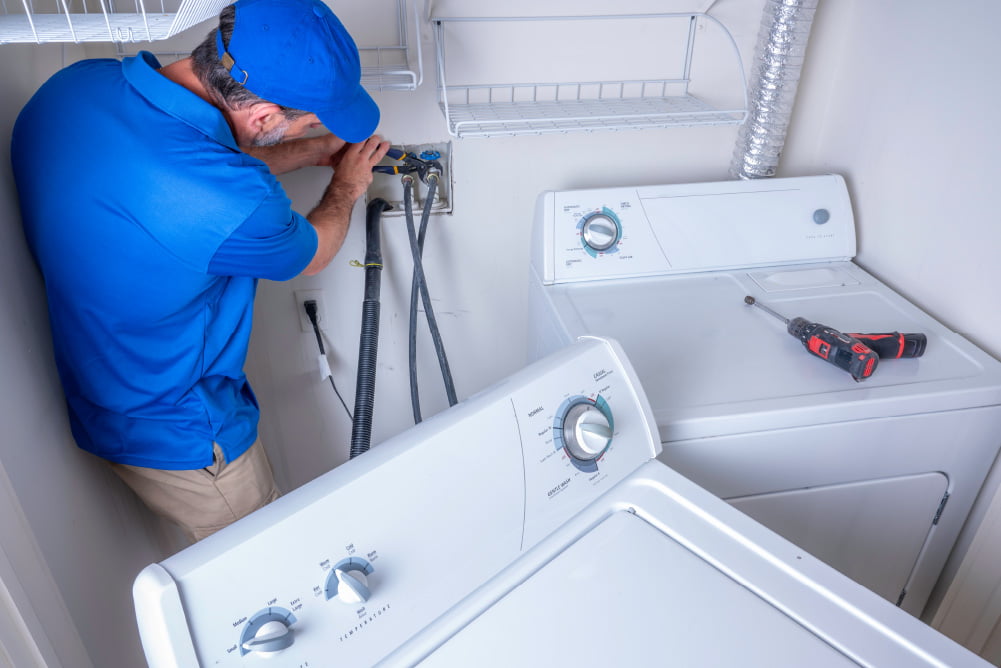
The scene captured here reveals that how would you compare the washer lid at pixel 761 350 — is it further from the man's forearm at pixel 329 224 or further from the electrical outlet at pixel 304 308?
the electrical outlet at pixel 304 308

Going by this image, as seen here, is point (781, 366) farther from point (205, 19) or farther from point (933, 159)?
point (205, 19)

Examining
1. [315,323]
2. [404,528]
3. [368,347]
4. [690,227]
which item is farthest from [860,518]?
[315,323]

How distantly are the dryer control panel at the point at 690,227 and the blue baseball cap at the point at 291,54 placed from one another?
23.5 inches

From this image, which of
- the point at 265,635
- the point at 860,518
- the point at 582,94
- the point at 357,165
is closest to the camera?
the point at 265,635

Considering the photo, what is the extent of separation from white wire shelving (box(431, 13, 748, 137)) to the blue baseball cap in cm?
30

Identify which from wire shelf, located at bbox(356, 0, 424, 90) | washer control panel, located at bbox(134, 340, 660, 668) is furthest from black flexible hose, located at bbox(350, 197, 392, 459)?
washer control panel, located at bbox(134, 340, 660, 668)

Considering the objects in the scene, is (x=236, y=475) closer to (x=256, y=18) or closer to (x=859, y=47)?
(x=256, y=18)

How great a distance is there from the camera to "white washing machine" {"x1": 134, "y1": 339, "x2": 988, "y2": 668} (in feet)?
2.41

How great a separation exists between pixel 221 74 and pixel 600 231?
2.87 feet

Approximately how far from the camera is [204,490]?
4.66ft

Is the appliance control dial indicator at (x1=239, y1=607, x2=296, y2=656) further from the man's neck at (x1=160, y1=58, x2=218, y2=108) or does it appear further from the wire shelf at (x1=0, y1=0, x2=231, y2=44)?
the man's neck at (x1=160, y1=58, x2=218, y2=108)

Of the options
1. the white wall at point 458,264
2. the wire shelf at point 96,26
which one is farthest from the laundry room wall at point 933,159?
the wire shelf at point 96,26

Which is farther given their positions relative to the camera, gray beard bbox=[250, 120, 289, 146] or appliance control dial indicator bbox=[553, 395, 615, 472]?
gray beard bbox=[250, 120, 289, 146]

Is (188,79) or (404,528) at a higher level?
(188,79)
